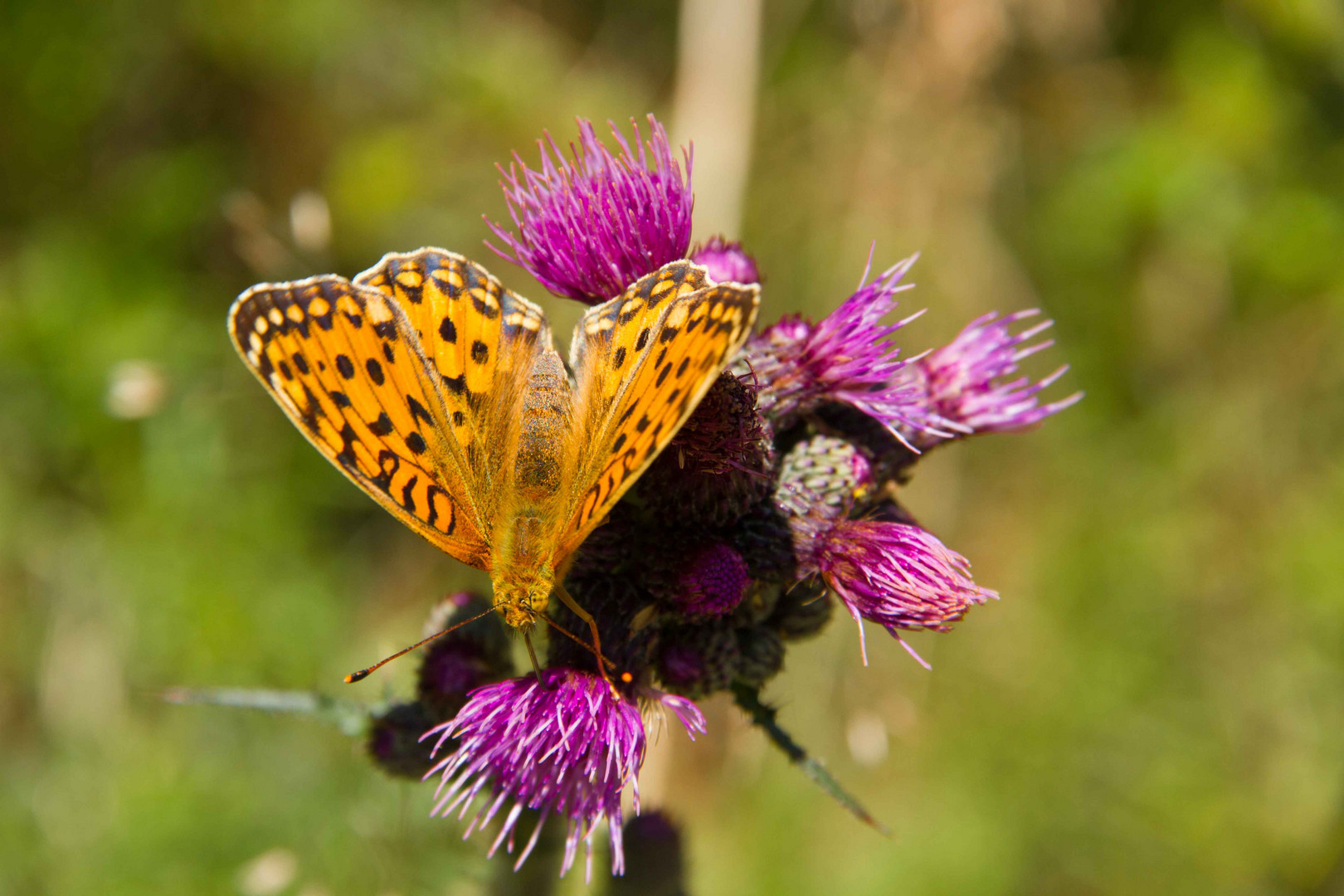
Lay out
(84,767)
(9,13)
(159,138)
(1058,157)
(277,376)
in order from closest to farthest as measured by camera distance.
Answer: (277,376) → (84,767) → (9,13) → (159,138) → (1058,157)

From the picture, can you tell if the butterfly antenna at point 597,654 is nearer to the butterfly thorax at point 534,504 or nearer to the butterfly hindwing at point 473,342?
the butterfly thorax at point 534,504

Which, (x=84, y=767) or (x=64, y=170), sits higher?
(x=64, y=170)

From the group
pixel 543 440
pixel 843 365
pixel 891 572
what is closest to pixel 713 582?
pixel 891 572

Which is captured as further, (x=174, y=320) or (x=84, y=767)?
(x=174, y=320)

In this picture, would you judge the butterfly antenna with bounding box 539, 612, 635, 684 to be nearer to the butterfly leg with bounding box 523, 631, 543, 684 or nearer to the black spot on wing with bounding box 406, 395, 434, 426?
the butterfly leg with bounding box 523, 631, 543, 684

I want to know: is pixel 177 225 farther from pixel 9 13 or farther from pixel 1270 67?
pixel 1270 67

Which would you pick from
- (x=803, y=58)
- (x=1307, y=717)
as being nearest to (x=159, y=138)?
(x=803, y=58)

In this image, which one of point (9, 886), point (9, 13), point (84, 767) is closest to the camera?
point (9, 886)

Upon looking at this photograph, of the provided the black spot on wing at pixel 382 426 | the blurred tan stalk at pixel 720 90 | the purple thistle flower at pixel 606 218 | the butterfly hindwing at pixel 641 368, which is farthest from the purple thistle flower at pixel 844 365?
the blurred tan stalk at pixel 720 90
